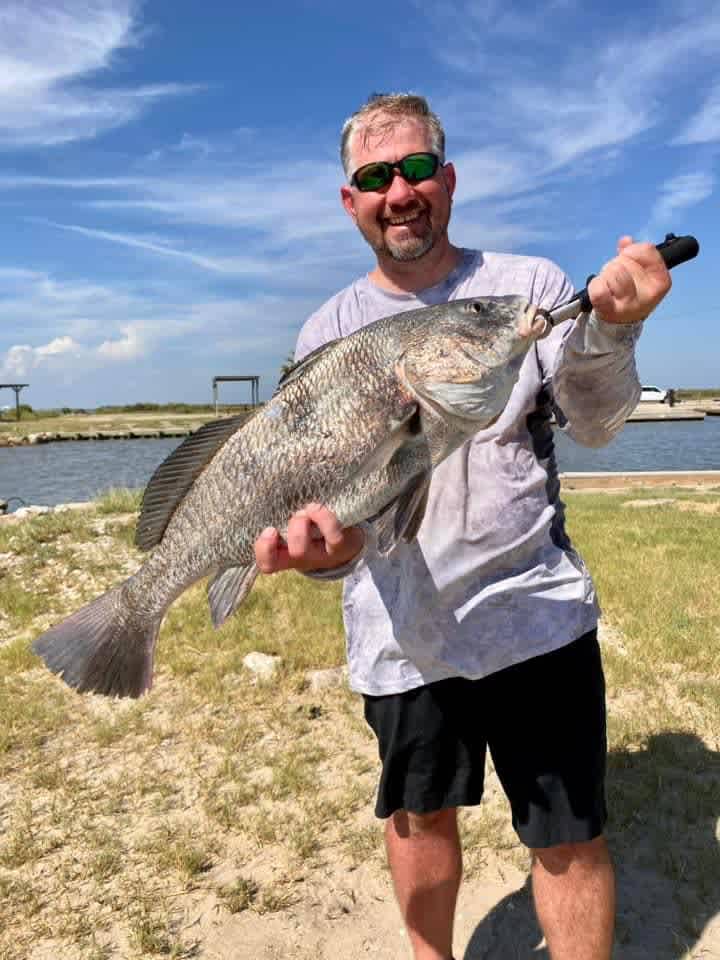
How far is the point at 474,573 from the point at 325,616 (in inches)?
190

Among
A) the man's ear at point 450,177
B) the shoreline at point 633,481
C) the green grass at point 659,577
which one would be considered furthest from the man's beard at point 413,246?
the shoreline at point 633,481

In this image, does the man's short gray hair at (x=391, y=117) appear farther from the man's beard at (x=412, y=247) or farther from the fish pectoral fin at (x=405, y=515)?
the fish pectoral fin at (x=405, y=515)

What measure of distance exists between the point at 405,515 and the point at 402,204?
1.28 metres

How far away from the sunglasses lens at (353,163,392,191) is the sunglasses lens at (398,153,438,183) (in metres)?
0.06

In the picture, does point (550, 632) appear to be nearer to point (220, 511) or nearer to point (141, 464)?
point (220, 511)

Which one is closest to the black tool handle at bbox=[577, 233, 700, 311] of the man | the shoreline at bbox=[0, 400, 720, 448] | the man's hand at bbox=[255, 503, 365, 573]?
the man

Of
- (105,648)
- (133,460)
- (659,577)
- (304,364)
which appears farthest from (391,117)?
(133,460)

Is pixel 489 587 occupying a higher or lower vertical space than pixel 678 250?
lower

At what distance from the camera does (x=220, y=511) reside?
285 cm

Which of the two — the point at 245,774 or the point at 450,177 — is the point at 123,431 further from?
the point at 450,177

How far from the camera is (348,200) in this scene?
3.41 meters

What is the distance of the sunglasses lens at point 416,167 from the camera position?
311cm

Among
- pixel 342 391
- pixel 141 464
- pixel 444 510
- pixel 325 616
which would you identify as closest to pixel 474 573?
pixel 444 510

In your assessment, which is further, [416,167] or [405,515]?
[416,167]
